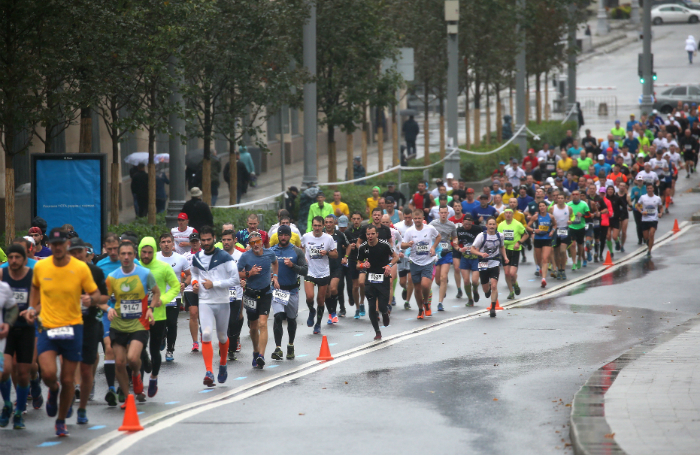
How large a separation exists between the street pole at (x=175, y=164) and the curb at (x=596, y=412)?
29.5ft

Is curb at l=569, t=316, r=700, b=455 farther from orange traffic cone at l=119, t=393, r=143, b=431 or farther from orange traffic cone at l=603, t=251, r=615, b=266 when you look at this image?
orange traffic cone at l=603, t=251, r=615, b=266

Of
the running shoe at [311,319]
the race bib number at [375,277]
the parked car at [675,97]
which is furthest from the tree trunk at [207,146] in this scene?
the parked car at [675,97]

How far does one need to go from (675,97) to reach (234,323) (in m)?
47.4

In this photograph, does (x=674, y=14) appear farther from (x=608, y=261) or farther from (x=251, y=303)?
(x=251, y=303)

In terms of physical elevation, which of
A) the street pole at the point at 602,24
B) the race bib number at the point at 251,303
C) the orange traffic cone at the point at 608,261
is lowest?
the orange traffic cone at the point at 608,261

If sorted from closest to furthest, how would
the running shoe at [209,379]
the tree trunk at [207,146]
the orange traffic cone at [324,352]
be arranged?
the running shoe at [209,379]
the orange traffic cone at [324,352]
the tree trunk at [207,146]

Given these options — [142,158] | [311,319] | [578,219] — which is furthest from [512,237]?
[142,158]

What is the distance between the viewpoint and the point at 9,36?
15.9 metres

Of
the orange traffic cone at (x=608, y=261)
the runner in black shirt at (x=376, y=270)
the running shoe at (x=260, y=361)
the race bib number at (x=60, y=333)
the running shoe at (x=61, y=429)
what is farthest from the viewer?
the orange traffic cone at (x=608, y=261)

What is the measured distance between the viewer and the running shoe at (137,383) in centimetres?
1102

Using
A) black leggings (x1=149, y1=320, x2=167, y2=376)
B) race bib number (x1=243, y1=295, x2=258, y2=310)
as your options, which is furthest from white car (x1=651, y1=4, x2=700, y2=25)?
black leggings (x1=149, y1=320, x2=167, y2=376)

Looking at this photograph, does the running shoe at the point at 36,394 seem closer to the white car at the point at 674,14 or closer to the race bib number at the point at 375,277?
the race bib number at the point at 375,277

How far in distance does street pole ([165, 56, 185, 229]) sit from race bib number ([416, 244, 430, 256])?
15.1 feet

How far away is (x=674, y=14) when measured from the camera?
8650cm
